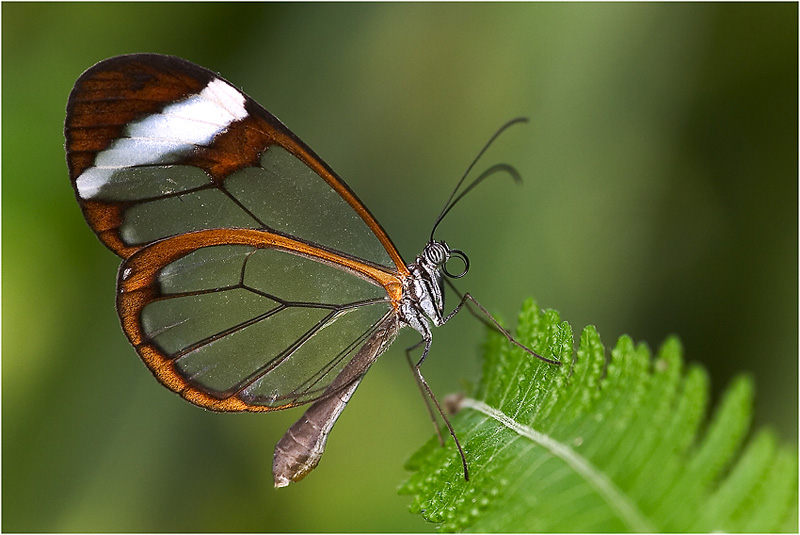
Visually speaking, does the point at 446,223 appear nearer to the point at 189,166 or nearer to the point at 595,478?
the point at 189,166

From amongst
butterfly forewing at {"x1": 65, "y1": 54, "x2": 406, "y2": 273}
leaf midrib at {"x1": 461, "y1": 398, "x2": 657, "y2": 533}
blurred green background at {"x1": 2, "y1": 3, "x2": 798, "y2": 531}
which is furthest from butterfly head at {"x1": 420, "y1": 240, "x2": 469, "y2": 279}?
blurred green background at {"x1": 2, "y1": 3, "x2": 798, "y2": 531}

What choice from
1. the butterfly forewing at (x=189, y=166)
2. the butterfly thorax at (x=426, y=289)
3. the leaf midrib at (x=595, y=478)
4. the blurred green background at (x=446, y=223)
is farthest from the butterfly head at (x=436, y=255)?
the blurred green background at (x=446, y=223)

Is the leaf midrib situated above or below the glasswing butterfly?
above

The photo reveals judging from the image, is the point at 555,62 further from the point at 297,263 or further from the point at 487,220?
the point at 297,263

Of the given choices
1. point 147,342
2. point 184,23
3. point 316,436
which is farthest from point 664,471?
point 184,23

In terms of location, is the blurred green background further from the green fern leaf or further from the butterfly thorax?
the green fern leaf

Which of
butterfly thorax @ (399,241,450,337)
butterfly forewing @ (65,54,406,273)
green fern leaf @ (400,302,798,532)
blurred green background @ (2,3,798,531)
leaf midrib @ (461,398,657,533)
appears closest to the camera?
green fern leaf @ (400,302,798,532)

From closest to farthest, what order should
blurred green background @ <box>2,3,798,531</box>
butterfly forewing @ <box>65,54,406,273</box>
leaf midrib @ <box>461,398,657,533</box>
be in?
leaf midrib @ <box>461,398,657,533</box> < butterfly forewing @ <box>65,54,406,273</box> < blurred green background @ <box>2,3,798,531</box>
